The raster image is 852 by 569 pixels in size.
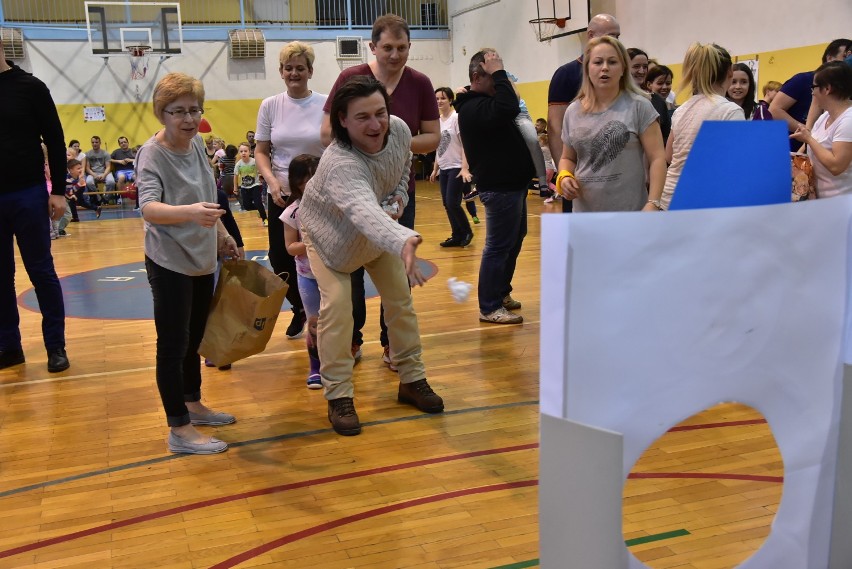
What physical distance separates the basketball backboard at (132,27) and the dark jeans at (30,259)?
1364 cm

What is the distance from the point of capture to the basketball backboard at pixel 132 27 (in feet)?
56.3

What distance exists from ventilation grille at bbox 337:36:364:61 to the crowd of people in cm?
1477

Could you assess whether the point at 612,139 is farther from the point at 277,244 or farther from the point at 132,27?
the point at 132,27

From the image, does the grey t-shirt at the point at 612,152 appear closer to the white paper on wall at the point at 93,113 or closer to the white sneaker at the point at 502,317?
the white sneaker at the point at 502,317

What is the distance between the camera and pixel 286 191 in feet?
14.7

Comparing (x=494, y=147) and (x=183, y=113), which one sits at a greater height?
(x=183, y=113)

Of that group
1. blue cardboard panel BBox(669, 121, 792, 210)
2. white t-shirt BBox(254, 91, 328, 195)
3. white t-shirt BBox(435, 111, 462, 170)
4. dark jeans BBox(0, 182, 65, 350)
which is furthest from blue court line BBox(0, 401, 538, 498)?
white t-shirt BBox(435, 111, 462, 170)

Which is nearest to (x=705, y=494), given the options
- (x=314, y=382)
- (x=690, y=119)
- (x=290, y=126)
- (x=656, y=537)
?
(x=656, y=537)

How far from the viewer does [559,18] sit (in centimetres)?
1547

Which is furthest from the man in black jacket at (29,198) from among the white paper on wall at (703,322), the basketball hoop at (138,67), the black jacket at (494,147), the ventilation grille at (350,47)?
the ventilation grille at (350,47)

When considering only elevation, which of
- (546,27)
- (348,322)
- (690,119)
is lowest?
(348,322)

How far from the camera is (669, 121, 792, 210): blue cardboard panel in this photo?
164cm

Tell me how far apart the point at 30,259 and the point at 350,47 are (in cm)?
1555

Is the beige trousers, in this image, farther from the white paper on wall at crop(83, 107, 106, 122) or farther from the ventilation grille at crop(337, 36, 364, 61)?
the ventilation grille at crop(337, 36, 364, 61)
